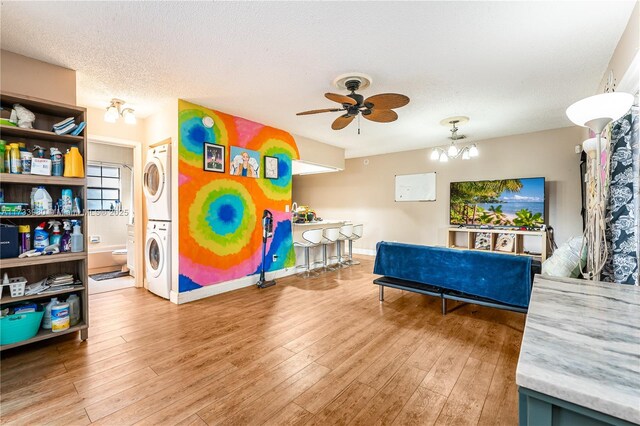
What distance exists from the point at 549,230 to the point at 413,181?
8.99ft

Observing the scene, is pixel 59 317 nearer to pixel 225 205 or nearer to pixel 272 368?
pixel 272 368

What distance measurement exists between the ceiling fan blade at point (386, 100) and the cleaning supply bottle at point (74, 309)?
3418 mm

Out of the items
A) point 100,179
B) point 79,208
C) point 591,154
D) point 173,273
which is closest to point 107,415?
point 79,208

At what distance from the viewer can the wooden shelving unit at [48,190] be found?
229cm


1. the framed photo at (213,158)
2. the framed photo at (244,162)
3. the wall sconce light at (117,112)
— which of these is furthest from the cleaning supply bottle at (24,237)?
the framed photo at (244,162)

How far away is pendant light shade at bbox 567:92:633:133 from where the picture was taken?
1.41m

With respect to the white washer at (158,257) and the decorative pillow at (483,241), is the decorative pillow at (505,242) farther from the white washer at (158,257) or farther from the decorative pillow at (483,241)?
the white washer at (158,257)

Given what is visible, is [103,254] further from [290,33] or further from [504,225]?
[504,225]

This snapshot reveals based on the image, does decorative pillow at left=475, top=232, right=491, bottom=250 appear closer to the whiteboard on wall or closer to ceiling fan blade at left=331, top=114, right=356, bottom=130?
the whiteboard on wall

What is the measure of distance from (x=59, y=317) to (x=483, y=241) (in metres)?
6.37

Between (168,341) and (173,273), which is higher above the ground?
(173,273)

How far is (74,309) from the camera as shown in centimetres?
262

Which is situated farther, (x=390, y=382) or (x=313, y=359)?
(x=313, y=359)

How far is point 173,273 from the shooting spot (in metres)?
3.65
